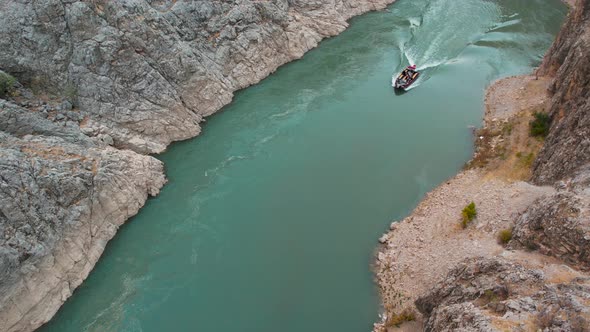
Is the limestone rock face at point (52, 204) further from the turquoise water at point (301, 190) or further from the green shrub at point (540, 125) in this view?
the green shrub at point (540, 125)

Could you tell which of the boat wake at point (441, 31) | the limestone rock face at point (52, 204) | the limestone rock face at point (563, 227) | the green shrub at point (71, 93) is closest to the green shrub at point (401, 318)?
the limestone rock face at point (563, 227)

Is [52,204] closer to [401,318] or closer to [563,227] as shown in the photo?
[401,318]

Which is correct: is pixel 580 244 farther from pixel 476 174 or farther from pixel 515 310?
pixel 476 174

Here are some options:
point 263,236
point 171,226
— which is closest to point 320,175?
point 263,236

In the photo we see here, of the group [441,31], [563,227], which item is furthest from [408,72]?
[563,227]

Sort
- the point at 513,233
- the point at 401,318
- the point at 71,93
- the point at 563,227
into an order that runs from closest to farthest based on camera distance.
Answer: the point at 563,227, the point at 401,318, the point at 513,233, the point at 71,93

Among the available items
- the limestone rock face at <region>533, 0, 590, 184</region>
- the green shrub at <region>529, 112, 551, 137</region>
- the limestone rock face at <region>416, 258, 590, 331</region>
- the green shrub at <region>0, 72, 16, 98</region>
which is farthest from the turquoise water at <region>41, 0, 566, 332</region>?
the green shrub at <region>0, 72, 16, 98</region>

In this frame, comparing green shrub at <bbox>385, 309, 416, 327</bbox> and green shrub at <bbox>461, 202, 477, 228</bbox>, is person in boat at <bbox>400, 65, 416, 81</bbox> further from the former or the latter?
green shrub at <bbox>385, 309, 416, 327</bbox>
